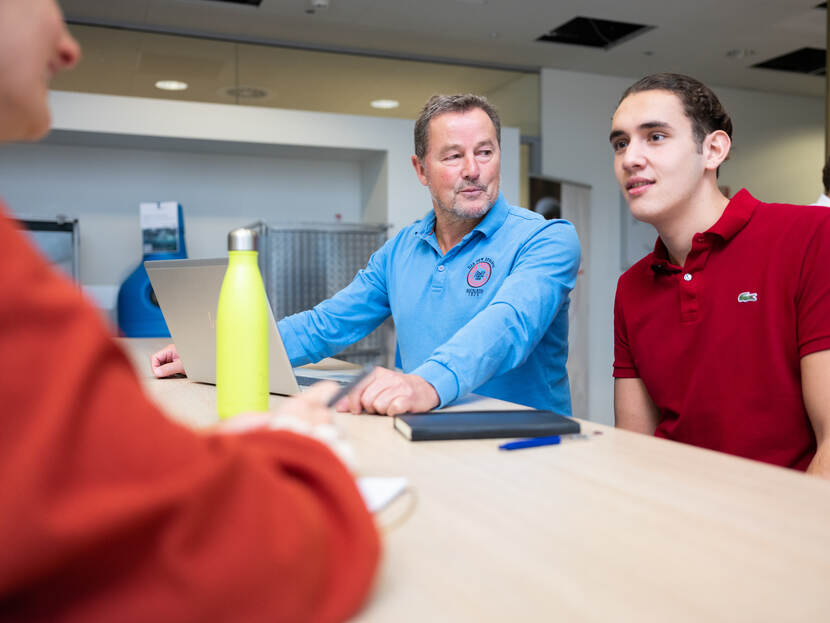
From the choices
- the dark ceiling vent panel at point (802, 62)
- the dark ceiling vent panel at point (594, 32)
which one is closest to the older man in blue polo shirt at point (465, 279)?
the dark ceiling vent panel at point (594, 32)

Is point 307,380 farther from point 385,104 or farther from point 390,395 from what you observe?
point 385,104

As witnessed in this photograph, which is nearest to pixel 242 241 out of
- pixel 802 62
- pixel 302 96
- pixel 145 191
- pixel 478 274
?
pixel 478 274

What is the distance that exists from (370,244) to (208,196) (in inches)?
37.2

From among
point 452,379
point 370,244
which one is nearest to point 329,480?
point 452,379

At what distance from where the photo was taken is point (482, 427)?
0.90 metres

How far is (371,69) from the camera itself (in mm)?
4180

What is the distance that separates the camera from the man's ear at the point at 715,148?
4.74 ft

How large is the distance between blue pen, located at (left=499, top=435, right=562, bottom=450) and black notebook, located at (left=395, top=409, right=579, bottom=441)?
2 centimetres

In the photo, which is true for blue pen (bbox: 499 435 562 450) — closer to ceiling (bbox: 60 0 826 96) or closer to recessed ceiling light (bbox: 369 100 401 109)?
ceiling (bbox: 60 0 826 96)

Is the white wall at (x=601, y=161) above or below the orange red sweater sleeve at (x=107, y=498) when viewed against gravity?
above

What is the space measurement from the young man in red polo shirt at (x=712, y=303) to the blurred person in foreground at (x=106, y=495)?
1052 millimetres

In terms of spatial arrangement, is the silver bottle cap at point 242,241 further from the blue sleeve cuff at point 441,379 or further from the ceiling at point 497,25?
the ceiling at point 497,25

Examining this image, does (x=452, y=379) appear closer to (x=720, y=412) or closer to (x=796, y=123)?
(x=720, y=412)

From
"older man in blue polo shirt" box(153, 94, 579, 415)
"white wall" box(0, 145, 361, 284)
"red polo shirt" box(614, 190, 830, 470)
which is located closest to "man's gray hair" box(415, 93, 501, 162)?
"older man in blue polo shirt" box(153, 94, 579, 415)
